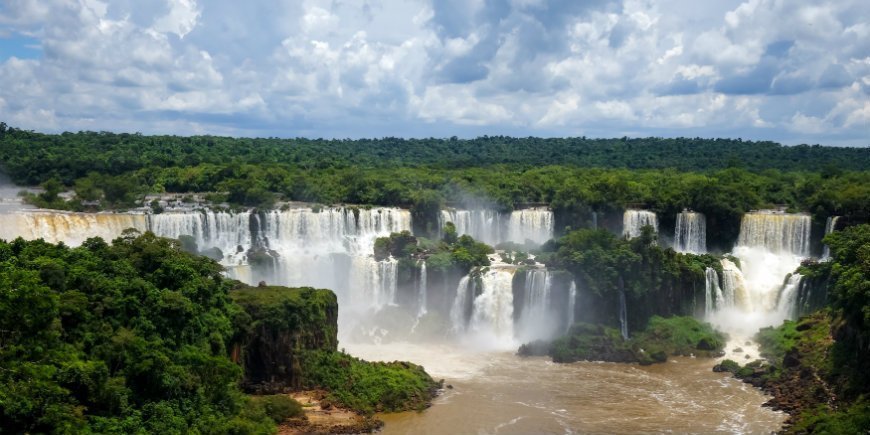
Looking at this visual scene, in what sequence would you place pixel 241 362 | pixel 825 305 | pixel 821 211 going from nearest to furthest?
1. pixel 241 362
2. pixel 825 305
3. pixel 821 211

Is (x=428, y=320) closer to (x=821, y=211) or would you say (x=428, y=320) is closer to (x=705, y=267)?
(x=705, y=267)

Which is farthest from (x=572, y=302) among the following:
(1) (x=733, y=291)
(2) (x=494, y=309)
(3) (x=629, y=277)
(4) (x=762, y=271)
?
(4) (x=762, y=271)

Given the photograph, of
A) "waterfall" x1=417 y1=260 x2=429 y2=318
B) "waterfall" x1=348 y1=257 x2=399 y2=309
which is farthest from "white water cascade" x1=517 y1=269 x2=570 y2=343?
"waterfall" x1=348 y1=257 x2=399 y2=309

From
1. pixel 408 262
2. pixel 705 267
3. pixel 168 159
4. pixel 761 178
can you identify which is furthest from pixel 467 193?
pixel 168 159

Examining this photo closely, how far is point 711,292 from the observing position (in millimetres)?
47469

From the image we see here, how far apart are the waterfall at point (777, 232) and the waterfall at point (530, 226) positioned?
11.3m

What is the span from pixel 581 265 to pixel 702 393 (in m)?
10.2

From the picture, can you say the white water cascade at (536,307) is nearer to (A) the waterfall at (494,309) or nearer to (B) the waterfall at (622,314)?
(A) the waterfall at (494,309)

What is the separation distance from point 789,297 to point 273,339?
27.0 meters

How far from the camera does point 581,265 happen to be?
4528 cm

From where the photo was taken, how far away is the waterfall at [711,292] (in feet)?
155

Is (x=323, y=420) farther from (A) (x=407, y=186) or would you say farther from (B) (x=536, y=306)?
(A) (x=407, y=186)

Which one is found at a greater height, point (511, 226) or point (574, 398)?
point (511, 226)

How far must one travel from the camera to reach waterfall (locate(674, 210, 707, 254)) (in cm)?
5584
